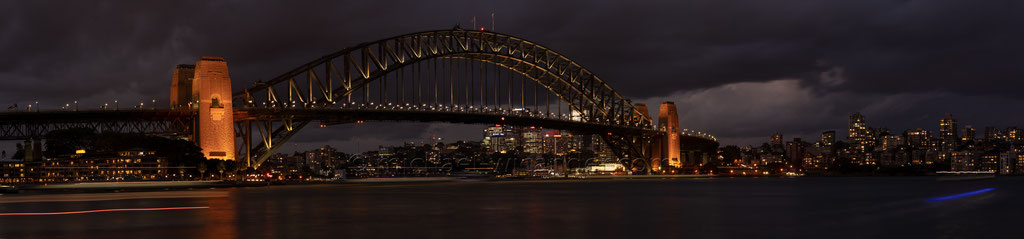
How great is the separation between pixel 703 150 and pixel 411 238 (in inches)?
6390

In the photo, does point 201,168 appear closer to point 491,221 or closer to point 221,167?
point 221,167

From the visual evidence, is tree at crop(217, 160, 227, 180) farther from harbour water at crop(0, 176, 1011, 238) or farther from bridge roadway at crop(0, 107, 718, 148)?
harbour water at crop(0, 176, 1011, 238)

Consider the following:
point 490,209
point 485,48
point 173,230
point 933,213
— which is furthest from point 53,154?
point 933,213

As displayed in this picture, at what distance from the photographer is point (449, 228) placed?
28.6 meters

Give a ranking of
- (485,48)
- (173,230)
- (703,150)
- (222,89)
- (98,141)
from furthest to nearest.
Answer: (703,150), (485,48), (98,141), (222,89), (173,230)

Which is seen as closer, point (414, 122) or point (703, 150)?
point (414, 122)

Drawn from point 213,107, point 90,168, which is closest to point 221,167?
point 213,107

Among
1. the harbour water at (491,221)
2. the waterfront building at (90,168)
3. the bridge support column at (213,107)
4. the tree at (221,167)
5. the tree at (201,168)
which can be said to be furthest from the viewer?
the waterfront building at (90,168)

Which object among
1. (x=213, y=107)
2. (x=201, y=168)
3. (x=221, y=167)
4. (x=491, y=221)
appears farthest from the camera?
(x=213, y=107)

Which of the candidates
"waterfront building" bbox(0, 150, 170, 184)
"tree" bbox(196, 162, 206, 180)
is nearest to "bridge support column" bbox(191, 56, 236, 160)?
"tree" bbox(196, 162, 206, 180)

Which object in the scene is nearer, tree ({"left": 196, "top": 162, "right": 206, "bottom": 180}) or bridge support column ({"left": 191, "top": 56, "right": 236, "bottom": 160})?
tree ({"left": 196, "top": 162, "right": 206, "bottom": 180})

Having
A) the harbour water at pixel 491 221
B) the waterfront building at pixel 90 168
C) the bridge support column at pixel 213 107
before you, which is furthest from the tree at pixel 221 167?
the harbour water at pixel 491 221

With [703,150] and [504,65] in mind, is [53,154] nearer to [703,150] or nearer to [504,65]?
Result: [504,65]

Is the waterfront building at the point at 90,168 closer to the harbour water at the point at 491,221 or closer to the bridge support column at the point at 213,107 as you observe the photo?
the bridge support column at the point at 213,107
